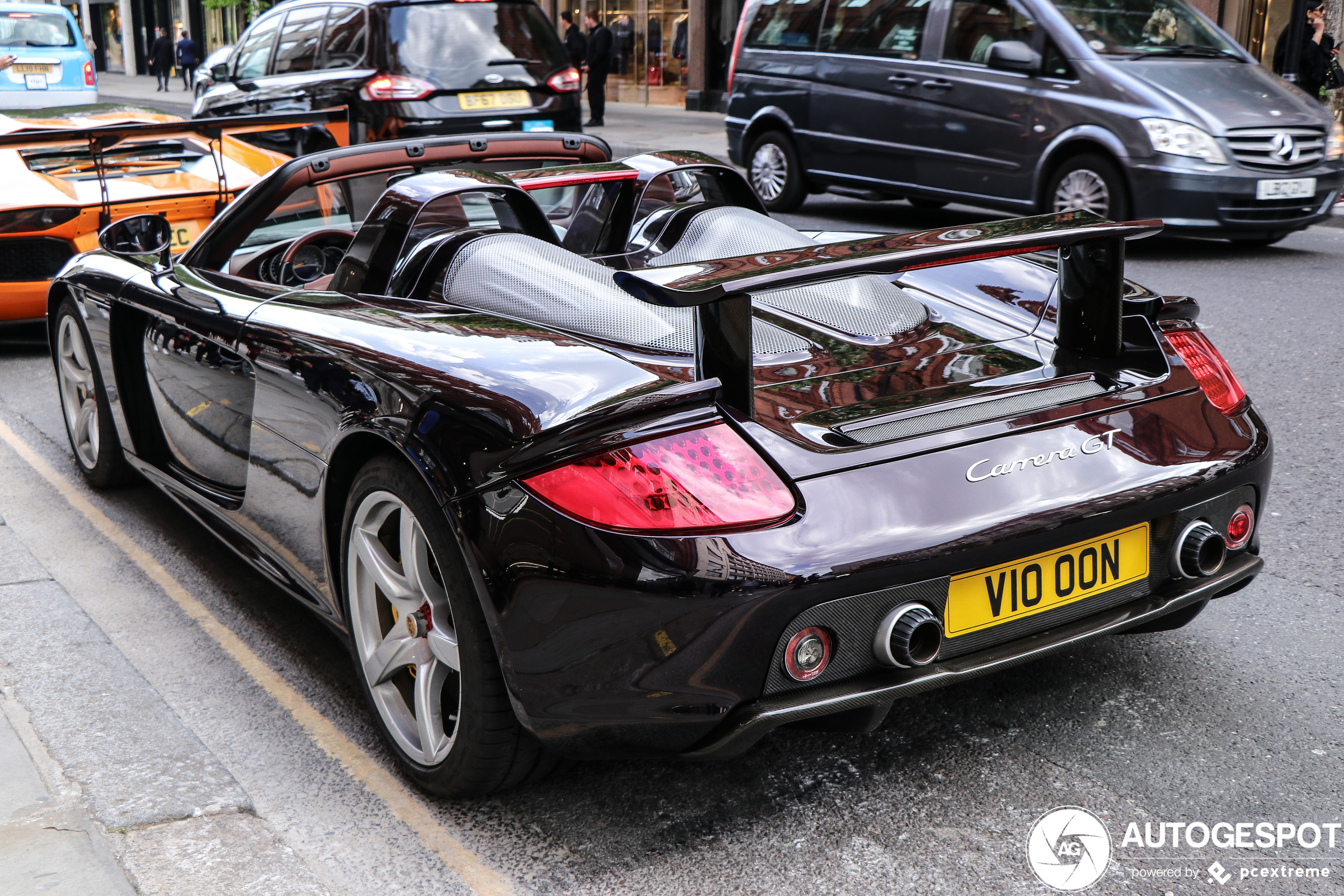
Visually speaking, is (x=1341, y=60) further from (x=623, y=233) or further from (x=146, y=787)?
(x=146, y=787)

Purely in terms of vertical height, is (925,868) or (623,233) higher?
(623,233)

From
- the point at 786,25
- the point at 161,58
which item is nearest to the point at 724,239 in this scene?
the point at 786,25

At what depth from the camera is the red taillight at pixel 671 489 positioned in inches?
86.6

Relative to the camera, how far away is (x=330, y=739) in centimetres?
295

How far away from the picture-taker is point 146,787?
2713 millimetres

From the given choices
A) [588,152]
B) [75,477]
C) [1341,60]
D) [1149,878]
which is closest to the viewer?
[1149,878]

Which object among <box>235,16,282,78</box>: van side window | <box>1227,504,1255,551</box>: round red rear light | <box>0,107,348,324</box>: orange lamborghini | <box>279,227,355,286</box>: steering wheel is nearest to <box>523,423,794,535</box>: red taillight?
<box>1227,504,1255,551</box>: round red rear light

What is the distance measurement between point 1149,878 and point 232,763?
1861 millimetres

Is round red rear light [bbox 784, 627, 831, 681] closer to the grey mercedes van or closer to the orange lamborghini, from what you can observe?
the orange lamborghini

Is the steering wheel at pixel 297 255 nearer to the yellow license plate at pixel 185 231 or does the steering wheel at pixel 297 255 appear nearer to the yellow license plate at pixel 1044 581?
the yellow license plate at pixel 1044 581

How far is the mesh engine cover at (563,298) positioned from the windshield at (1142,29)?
7075 mm

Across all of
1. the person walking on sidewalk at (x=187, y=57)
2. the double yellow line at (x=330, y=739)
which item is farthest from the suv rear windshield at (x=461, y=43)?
the person walking on sidewalk at (x=187, y=57)

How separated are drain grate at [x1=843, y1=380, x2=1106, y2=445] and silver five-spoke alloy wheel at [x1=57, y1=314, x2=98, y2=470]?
3043 millimetres

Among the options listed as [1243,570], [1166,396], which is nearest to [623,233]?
[1166,396]
